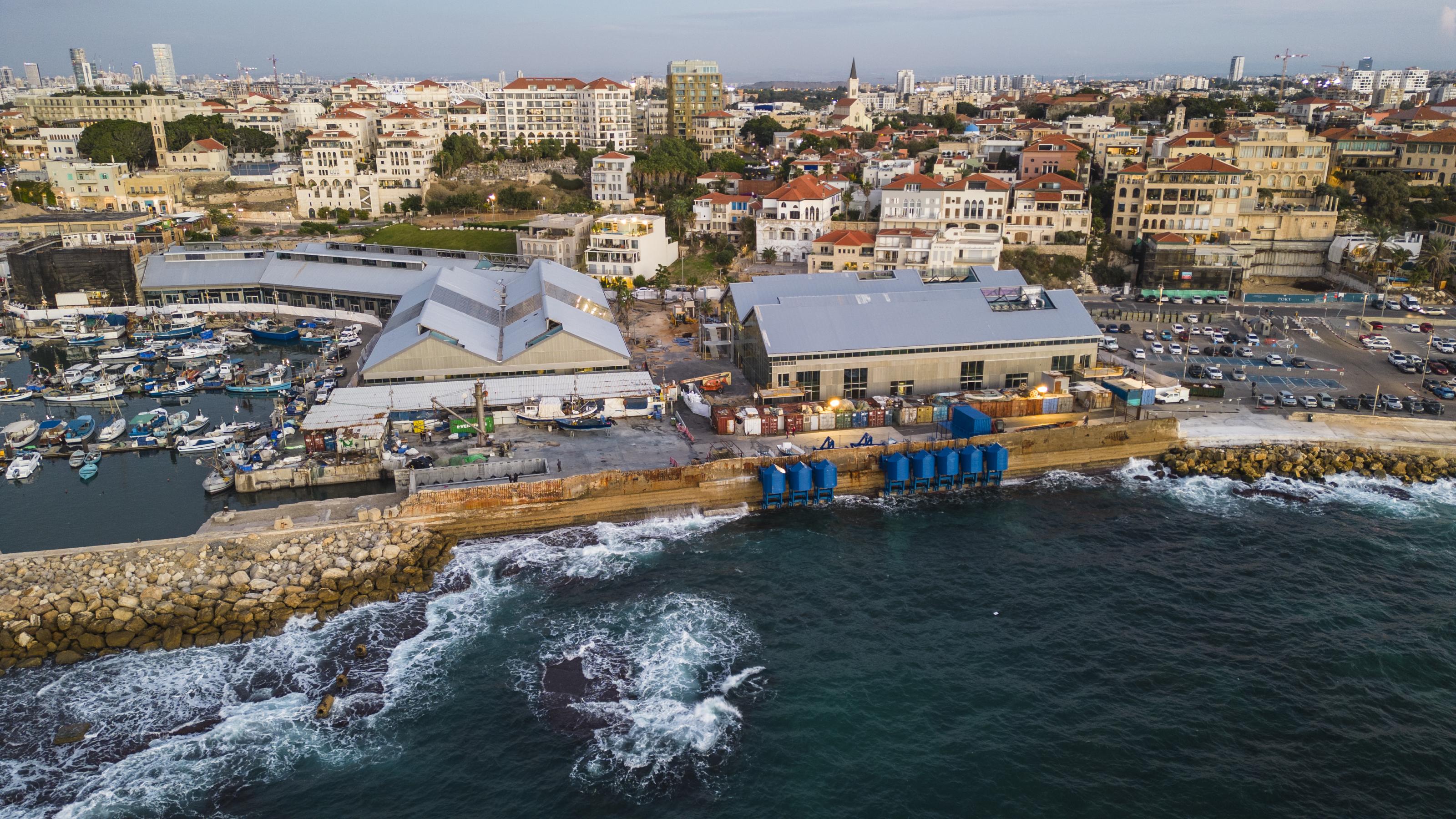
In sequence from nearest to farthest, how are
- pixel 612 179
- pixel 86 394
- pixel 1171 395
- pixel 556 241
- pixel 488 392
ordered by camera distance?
pixel 488 392 < pixel 1171 395 < pixel 86 394 < pixel 556 241 < pixel 612 179

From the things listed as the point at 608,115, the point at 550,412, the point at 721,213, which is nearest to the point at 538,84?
the point at 608,115

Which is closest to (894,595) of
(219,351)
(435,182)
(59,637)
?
(59,637)

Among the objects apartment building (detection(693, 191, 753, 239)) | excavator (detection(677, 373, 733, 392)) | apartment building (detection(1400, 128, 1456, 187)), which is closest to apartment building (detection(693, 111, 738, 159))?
apartment building (detection(693, 191, 753, 239))

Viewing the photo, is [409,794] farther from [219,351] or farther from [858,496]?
[219,351]

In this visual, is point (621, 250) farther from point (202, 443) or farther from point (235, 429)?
point (202, 443)

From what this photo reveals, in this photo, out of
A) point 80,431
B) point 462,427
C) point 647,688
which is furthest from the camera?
point 80,431
